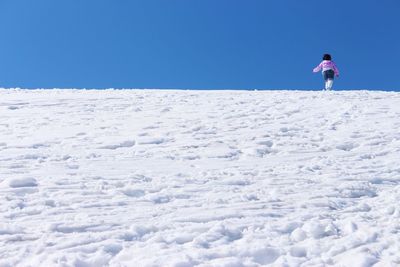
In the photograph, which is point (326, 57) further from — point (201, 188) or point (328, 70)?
point (201, 188)

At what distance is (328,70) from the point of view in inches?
715

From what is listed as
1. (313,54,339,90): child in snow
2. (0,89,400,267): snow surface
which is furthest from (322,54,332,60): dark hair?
(0,89,400,267): snow surface

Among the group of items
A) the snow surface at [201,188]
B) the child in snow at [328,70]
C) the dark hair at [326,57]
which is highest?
the dark hair at [326,57]

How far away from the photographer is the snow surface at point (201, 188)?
4574 mm

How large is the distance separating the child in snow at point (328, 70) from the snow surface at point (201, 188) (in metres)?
6.09

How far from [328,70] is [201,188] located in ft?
42.5

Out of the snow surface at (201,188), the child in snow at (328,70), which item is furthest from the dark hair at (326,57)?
the snow surface at (201,188)

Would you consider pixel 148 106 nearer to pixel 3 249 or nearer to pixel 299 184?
pixel 299 184

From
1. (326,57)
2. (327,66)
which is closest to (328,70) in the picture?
(327,66)

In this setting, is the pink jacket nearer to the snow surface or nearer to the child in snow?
the child in snow

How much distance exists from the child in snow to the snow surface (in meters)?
6.09

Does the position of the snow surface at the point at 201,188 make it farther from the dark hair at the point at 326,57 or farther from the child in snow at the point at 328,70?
the dark hair at the point at 326,57

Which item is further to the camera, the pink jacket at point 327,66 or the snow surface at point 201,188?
the pink jacket at point 327,66

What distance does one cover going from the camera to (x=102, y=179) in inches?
265
